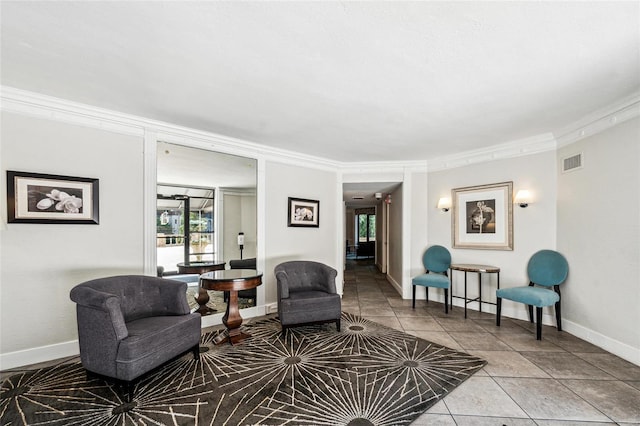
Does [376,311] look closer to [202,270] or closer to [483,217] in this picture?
[483,217]

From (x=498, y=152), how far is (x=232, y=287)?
4313 mm

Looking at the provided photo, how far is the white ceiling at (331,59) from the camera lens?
174cm

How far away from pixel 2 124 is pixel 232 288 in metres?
2.66

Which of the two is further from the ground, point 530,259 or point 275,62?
A: point 275,62

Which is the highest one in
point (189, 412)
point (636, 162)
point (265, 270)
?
point (636, 162)

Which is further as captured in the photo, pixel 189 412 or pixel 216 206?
pixel 216 206

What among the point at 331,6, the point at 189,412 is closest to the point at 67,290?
the point at 189,412

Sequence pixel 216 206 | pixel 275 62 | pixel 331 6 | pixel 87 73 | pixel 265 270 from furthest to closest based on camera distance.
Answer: pixel 265 270, pixel 216 206, pixel 87 73, pixel 275 62, pixel 331 6

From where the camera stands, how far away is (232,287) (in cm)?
320

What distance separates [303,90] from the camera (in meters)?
2.71

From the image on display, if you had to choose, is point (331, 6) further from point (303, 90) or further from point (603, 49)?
point (603, 49)

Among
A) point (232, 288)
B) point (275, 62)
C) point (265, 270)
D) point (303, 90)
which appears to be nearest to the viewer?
point (275, 62)

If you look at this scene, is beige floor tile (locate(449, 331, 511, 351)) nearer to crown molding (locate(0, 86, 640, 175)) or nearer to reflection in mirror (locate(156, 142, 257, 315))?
crown molding (locate(0, 86, 640, 175))

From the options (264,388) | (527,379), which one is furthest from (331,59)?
(527,379)
